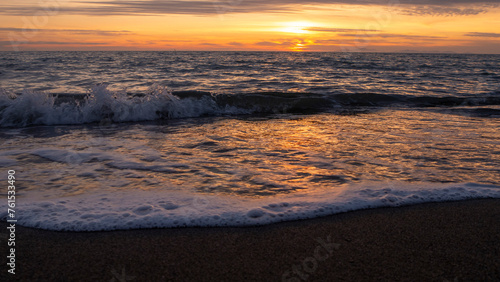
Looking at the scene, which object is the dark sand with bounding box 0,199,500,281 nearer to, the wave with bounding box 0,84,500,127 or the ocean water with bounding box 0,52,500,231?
the ocean water with bounding box 0,52,500,231

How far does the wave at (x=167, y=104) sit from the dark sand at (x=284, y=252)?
641 cm

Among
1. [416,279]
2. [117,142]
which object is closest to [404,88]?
[117,142]

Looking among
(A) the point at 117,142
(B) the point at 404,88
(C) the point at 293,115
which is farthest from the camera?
(B) the point at 404,88

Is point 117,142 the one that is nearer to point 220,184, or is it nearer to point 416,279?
point 220,184

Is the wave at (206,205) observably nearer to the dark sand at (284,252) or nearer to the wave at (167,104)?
the dark sand at (284,252)

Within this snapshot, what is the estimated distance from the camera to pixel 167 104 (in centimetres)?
992

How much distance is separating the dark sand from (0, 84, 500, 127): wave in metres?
6.41

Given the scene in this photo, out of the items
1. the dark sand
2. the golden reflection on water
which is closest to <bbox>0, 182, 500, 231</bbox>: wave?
the dark sand

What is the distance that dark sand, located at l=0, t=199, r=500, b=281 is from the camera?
232cm

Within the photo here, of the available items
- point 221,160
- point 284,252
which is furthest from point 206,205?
point 221,160

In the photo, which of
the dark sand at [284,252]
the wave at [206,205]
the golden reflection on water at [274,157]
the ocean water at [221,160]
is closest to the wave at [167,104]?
the ocean water at [221,160]

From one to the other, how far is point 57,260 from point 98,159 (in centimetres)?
272

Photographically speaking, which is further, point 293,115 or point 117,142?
point 293,115

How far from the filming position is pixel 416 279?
2.26m
